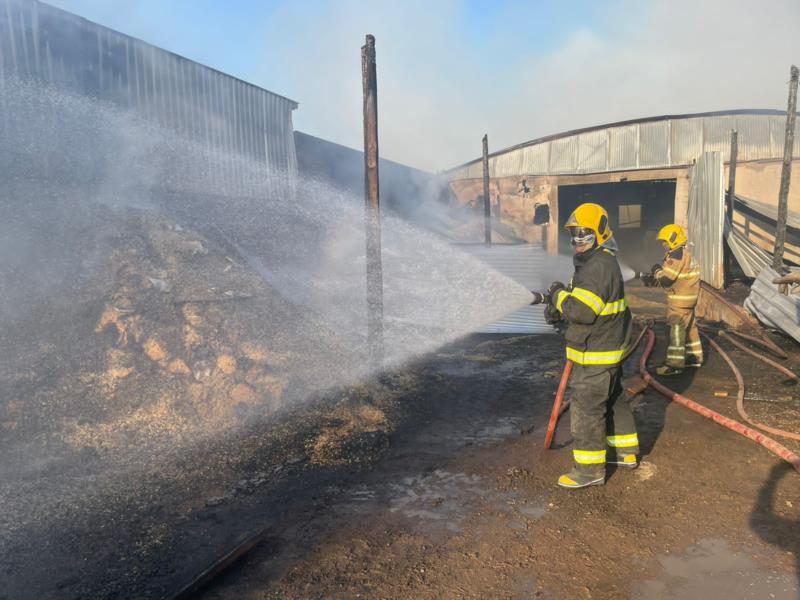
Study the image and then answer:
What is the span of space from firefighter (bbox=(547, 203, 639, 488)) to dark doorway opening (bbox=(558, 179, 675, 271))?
17244mm

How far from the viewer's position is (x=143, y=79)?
913 cm

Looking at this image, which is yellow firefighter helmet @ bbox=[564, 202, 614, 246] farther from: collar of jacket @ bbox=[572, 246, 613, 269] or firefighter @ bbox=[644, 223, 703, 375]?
firefighter @ bbox=[644, 223, 703, 375]

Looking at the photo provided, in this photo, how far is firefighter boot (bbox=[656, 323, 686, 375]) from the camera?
611cm

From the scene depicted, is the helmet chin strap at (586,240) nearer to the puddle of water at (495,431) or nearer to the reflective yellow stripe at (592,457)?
the reflective yellow stripe at (592,457)

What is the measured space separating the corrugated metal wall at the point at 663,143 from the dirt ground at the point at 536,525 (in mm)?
16145

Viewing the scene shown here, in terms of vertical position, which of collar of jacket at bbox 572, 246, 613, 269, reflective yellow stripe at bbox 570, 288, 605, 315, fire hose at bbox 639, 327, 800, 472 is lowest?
fire hose at bbox 639, 327, 800, 472

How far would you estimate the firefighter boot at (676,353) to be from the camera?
611 cm

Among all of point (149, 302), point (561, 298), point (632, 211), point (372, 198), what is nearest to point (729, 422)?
point (561, 298)

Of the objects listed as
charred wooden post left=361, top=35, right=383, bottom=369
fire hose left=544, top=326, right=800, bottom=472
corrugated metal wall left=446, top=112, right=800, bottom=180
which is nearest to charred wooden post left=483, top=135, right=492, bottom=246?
corrugated metal wall left=446, top=112, right=800, bottom=180

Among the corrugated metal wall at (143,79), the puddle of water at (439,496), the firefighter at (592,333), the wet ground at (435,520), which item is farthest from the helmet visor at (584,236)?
the corrugated metal wall at (143,79)

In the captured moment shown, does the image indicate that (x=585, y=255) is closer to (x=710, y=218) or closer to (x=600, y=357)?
(x=600, y=357)

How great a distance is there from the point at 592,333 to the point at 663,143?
17972 mm

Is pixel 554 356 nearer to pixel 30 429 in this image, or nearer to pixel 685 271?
pixel 685 271

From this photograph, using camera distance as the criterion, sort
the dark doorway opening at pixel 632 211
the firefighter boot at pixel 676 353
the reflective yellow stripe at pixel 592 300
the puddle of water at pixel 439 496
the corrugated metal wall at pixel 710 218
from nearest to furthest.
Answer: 1. the puddle of water at pixel 439 496
2. the reflective yellow stripe at pixel 592 300
3. the firefighter boot at pixel 676 353
4. the corrugated metal wall at pixel 710 218
5. the dark doorway opening at pixel 632 211
